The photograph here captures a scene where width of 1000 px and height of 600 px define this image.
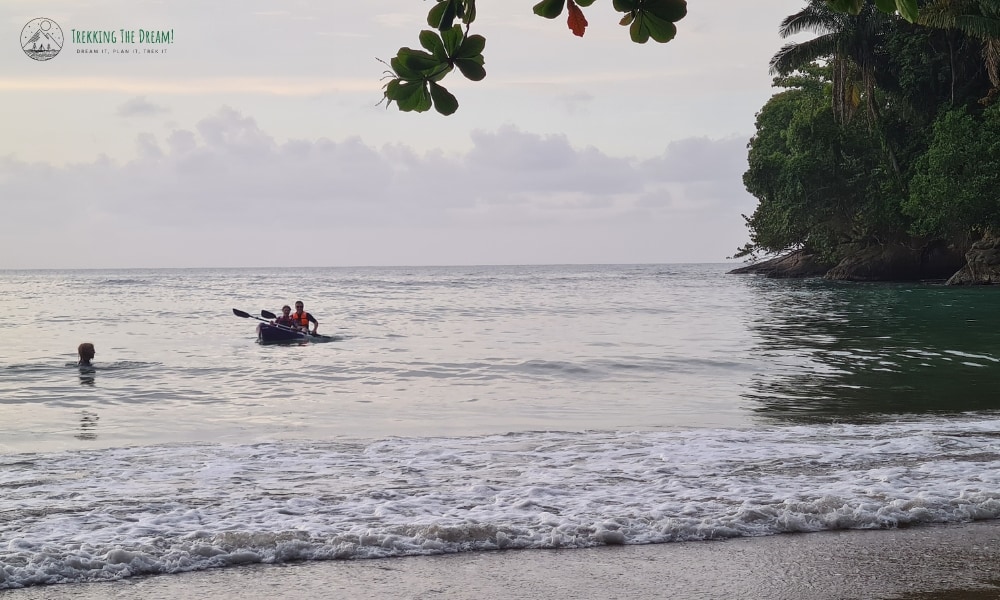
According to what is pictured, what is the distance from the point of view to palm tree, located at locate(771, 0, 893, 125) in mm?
39719

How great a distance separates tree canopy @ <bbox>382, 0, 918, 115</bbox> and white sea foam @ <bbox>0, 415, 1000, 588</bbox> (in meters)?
3.81

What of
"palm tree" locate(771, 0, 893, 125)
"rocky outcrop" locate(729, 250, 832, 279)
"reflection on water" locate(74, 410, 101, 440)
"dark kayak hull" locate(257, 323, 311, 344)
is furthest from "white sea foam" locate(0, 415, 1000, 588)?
"rocky outcrop" locate(729, 250, 832, 279)

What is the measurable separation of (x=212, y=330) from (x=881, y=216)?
3526 cm

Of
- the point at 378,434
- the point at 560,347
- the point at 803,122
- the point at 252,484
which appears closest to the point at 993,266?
the point at 803,122

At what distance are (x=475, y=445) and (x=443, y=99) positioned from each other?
7101 millimetres

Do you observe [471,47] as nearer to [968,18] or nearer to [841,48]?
[968,18]

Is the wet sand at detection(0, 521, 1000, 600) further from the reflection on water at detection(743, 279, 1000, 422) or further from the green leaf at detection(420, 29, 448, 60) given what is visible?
the reflection on water at detection(743, 279, 1000, 422)

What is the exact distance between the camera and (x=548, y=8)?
196 centimetres

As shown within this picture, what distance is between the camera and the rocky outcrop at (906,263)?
171ft

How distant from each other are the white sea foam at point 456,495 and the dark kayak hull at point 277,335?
45.5ft

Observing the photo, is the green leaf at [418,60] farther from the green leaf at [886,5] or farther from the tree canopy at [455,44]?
the green leaf at [886,5]

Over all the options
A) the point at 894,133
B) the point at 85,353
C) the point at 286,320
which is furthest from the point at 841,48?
the point at 85,353

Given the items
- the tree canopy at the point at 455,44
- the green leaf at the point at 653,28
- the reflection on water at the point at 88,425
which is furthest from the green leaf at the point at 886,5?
the reflection on water at the point at 88,425

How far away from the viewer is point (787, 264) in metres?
72.5
